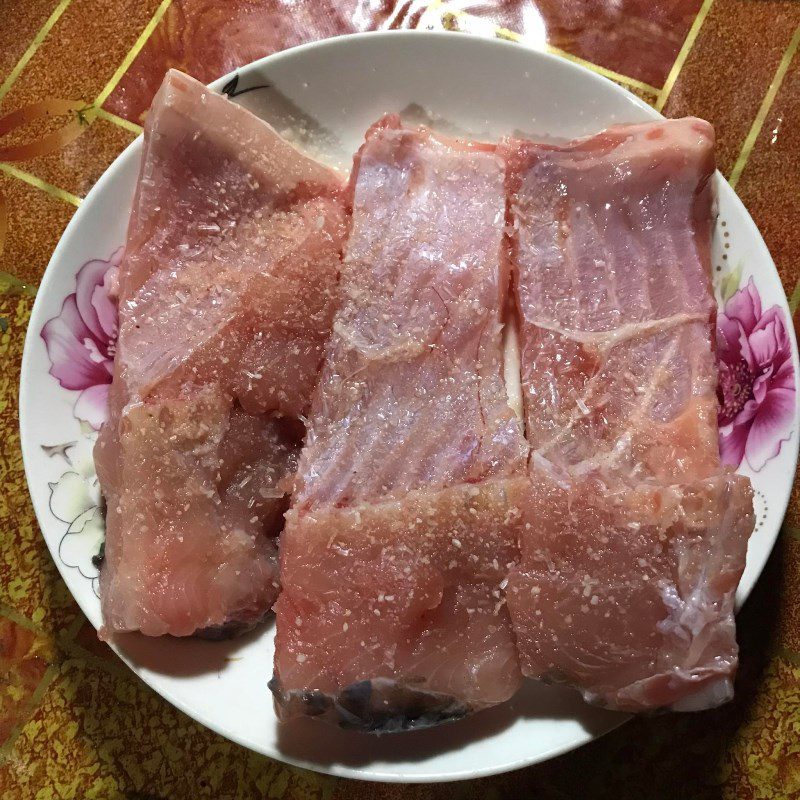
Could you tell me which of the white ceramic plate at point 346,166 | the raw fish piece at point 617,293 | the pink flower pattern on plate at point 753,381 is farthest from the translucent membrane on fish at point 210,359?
the pink flower pattern on plate at point 753,381

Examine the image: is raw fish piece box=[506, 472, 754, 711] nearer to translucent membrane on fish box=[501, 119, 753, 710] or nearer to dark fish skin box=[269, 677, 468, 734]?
translucent membrane on fish box=[501, 119, 753, 710]

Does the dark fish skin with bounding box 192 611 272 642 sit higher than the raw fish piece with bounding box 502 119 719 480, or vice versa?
the raw fish piece with bounding box 502 119 719 480

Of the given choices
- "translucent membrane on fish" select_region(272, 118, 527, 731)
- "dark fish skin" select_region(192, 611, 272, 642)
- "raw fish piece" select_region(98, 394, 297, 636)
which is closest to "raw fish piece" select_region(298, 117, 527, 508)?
"translucent membrane on fish" select_region(272, 118, 527, 731)

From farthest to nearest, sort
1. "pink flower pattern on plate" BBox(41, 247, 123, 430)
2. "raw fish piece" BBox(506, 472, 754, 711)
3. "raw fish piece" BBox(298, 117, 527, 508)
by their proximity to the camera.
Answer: "pink flower pattern on plate" BBox(41, 247, 123, 430)
"raw fish piece" BBox(298, 117, 527, 508)
"raw fish piece" BBox(506, 472, 754, 711)

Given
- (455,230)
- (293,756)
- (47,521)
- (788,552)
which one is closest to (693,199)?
(455,230)

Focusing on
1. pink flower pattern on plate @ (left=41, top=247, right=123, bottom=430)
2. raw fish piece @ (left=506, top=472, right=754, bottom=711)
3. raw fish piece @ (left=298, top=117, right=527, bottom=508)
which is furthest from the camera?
pink flower pattern on plate @ (left=41, top=247, right=123, bottom=430)

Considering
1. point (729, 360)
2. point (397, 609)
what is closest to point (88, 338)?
point (397, 609)

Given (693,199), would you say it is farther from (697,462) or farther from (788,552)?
(788,552)
